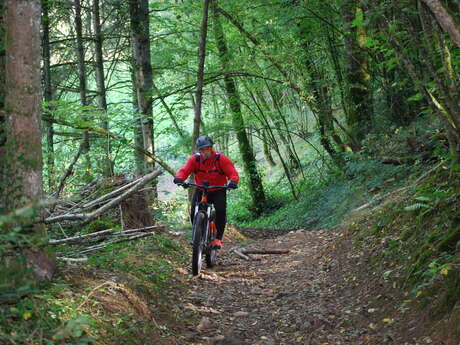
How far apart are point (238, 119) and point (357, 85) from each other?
5.86 meters

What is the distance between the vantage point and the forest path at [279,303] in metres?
5.03

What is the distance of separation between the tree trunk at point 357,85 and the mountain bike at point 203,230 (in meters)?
6.73

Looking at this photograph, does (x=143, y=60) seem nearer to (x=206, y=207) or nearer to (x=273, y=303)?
(x=206, y=207)

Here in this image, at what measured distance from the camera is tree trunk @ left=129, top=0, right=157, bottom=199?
1170 centimetres

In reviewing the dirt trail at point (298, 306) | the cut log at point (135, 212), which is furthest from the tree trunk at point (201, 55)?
the dirt trail at point (298, 306)

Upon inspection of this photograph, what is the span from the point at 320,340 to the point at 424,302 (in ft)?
3.68

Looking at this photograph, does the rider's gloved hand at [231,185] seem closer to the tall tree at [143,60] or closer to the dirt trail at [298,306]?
the dirt trail at [298,306]

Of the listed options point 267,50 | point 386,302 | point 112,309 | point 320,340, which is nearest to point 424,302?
point 386,302

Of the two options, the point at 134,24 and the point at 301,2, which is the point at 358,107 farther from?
the point at 134,24

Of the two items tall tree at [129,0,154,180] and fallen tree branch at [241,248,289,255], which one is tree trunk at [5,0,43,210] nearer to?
fallen tree branch at [241,248,289,255]

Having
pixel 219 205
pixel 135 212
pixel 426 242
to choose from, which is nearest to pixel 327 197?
pixel 219 205

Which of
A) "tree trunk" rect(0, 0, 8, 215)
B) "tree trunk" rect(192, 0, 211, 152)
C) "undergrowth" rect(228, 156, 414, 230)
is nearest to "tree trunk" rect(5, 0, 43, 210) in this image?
"tree trunk" rect(0, 0, 8, 215)

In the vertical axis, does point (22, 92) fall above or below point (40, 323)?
above

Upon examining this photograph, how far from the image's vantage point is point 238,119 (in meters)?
18.0
